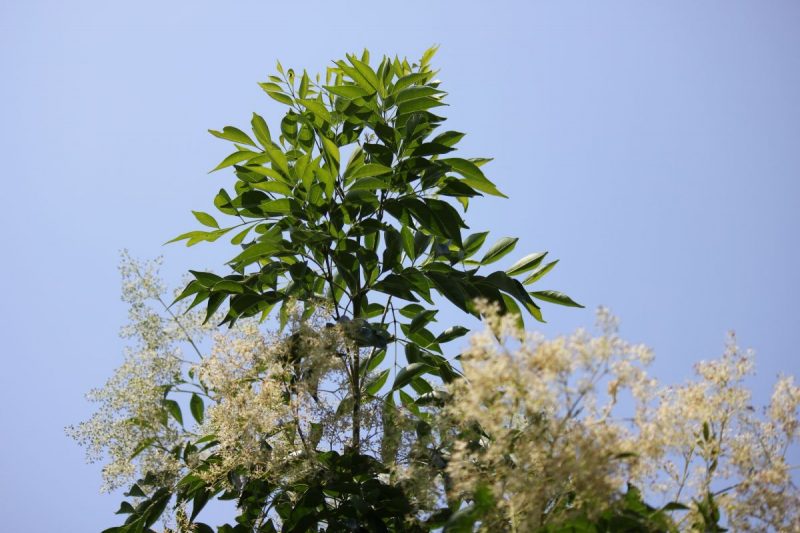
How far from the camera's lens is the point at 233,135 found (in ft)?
6.53

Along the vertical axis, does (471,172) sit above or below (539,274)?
above

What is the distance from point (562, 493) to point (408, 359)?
755 mm

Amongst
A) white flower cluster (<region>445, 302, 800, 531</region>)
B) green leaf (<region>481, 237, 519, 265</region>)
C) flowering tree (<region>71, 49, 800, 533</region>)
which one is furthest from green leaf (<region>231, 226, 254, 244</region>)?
white flower cluster (<region>445, 302, 800, 531</region>)

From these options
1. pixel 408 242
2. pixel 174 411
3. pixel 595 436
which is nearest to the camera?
pixel 595 436

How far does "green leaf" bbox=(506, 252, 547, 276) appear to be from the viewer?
6.19 feet

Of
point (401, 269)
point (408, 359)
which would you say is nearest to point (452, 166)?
point (401, 269)

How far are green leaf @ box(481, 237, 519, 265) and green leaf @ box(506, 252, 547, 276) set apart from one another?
0.13 feet

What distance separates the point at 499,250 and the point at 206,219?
2.31ft

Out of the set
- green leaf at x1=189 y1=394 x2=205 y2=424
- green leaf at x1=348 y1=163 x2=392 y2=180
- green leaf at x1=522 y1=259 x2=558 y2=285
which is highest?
green leaf at x1=348 y1=163 x2=392 y2=180

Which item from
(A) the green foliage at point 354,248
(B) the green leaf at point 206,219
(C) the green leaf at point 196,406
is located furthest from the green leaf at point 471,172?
(C) the green leaf at point 196,406

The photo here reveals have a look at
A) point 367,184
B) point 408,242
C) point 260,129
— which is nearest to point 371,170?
point 367,184

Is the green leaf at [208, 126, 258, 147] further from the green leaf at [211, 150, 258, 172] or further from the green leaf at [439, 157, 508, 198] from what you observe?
the green leaf at [439, 157, 508, 198]

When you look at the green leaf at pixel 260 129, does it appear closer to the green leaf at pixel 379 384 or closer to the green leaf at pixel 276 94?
the green leaf at pixel 276 94

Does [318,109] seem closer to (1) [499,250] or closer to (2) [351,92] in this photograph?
(2) [351,92]
